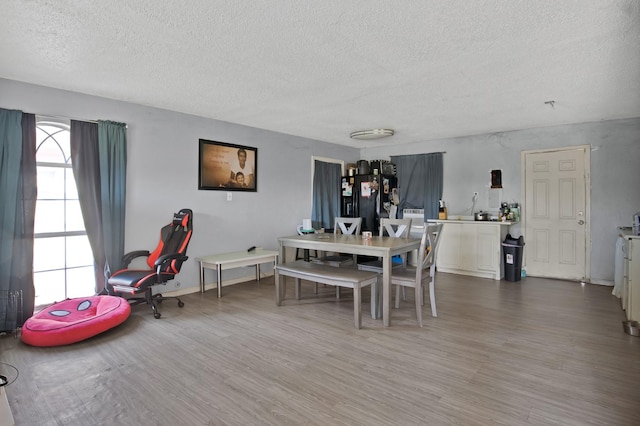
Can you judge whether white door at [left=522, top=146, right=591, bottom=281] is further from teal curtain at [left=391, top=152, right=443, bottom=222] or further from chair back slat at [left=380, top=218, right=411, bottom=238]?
chair back slat at [left=380, top=218, right=411, bottom=238]

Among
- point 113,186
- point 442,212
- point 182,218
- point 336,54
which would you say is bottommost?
point 182,218

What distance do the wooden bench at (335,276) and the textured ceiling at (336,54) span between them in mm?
1945

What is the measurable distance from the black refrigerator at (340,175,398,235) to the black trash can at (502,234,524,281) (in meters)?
2.21

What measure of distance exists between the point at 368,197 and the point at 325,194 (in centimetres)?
86

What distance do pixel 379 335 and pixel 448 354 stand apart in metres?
0.63

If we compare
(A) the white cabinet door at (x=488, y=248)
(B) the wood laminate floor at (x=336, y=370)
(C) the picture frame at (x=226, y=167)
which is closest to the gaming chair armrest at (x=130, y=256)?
(B) the wood laminate floor at (x=336, y=370)

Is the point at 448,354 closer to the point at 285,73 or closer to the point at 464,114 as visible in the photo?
the point at 285,73

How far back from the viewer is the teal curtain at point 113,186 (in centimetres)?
383

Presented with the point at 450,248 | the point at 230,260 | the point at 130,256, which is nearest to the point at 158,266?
the point at 130,256

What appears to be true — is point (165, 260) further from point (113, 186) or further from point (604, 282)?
point (604, 282)

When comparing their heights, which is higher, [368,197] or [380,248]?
[368,197]

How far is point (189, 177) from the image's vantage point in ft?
15.4

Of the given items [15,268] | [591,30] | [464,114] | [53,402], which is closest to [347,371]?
[53,402]

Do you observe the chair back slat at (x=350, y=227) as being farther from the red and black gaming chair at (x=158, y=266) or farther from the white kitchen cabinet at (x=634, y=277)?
the white kitchen cabinet at (x=634, y=277)
